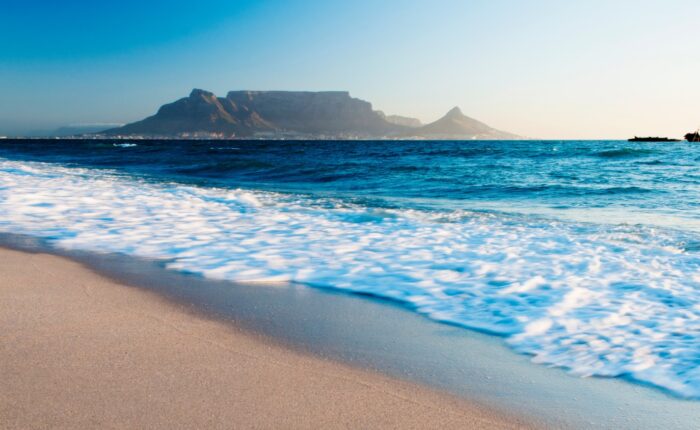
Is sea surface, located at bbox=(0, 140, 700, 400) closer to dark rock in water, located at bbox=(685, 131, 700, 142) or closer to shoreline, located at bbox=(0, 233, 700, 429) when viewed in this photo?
shoreline, located at bbox=(0, 233, 700, 429)

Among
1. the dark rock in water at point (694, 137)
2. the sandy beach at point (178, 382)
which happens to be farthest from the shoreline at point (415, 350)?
the dark rock in water at point (694, 137)

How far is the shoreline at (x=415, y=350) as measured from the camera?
87.4 inches

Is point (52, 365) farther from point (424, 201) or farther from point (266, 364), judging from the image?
point (424, 201)

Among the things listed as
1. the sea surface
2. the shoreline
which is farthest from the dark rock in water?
the shoreline

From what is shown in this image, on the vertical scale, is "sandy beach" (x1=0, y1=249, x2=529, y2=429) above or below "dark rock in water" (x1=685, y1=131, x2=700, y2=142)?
below

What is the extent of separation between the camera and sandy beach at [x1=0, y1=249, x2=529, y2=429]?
77.7 inches

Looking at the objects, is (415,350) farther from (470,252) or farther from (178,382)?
(470,252)

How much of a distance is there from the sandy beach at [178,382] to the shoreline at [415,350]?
14 cm

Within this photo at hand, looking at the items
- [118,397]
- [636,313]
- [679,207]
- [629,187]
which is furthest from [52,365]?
[629,187]

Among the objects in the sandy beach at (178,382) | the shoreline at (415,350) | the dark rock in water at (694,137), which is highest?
the dark rock in water at (694,137)

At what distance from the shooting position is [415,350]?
2850 mm

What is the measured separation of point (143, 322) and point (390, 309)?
1.63 m

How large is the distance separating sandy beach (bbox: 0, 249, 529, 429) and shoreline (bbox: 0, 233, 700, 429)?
0.45ft

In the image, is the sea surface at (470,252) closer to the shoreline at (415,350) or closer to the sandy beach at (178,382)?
the shoreline at (415,350)
